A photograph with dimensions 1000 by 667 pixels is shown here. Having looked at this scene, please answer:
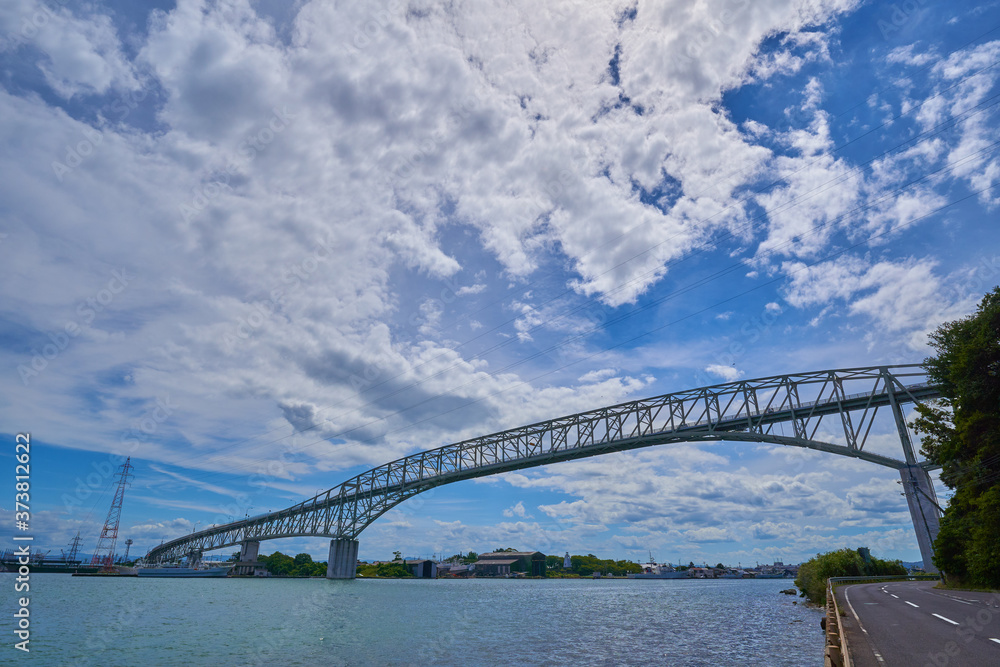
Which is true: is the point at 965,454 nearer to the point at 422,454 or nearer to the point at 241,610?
the point at 241,610

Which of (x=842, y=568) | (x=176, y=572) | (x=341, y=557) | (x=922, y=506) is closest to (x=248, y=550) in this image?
(x=176, y=572)

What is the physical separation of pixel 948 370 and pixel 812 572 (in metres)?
33.9

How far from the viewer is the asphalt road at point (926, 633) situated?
11.6m

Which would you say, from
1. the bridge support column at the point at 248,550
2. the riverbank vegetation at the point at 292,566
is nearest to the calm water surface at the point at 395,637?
the bridge support column at the point at 248,550

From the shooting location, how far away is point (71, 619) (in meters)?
30.2

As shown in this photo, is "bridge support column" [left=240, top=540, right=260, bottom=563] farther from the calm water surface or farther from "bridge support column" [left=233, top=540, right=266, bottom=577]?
the calm water surface

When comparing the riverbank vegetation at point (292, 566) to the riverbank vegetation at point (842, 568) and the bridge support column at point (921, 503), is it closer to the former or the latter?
the riverbank vegetation at point (842, 568)

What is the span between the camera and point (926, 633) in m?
14.9

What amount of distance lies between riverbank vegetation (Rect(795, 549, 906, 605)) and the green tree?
1819cm

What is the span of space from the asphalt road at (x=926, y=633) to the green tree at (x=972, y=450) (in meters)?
5.60

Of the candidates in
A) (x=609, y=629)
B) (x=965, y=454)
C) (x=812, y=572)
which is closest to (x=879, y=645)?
(x=609, y=629)

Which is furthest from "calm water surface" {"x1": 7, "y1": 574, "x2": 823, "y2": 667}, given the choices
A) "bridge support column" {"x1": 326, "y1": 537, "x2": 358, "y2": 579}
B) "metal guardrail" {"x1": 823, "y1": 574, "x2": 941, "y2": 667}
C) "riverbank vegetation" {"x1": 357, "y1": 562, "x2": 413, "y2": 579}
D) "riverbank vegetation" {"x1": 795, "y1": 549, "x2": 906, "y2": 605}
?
"riverbank vegetation" {"x1": 357, "y1": 562, "x2": 413, "y2": 579}

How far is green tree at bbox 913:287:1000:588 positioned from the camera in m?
27.2

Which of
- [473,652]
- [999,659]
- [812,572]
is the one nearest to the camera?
[999,659]
